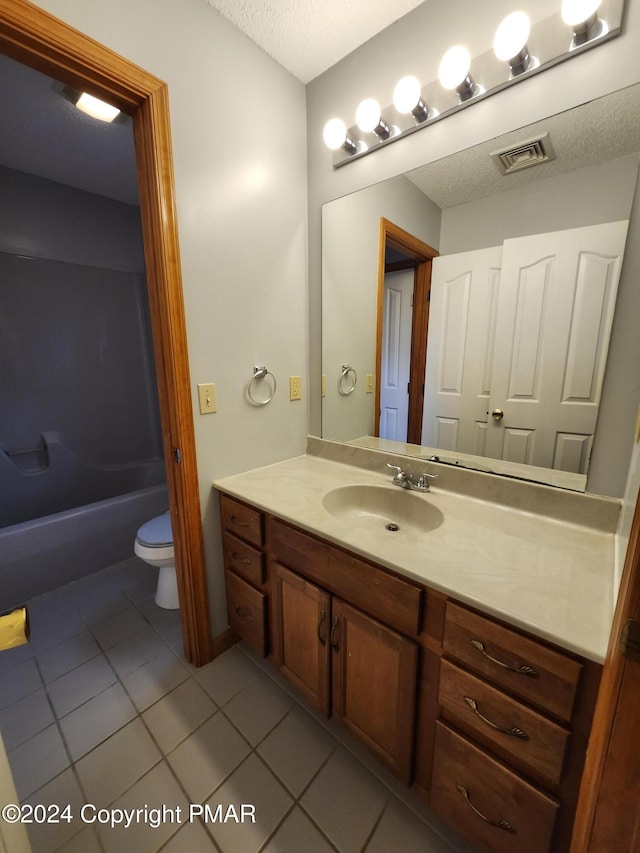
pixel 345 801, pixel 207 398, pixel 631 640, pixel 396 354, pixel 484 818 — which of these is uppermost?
pixel 396 354

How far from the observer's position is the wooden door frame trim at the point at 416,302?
131 centimetres

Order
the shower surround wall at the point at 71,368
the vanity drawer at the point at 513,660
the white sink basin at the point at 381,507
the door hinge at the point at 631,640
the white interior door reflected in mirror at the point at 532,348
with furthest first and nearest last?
the shower surround wall at the point at 71,368 < the white sink basin at the point at 381,507 < the white interior door reflected in mirror at the point at 532,348 < the vanity drawer at the point at 513,660 < the door hinge at the point at 631,640

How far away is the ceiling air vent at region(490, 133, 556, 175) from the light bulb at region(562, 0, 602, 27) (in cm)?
23

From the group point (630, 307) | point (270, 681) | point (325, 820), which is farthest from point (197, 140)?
point (325, 820)

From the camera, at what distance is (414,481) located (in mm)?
1305

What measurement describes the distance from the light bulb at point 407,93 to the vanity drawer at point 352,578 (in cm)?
151

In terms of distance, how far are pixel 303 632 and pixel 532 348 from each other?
122cm

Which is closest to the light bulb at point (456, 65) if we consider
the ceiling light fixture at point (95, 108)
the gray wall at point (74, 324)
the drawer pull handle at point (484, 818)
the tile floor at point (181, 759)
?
the ceiling light fixture at point (95, 108)

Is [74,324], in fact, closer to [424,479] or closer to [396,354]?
[396,354]

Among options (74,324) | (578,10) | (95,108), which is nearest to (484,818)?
(578,10)

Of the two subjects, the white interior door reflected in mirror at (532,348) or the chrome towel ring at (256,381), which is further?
the chrome towel ring at (256,381)

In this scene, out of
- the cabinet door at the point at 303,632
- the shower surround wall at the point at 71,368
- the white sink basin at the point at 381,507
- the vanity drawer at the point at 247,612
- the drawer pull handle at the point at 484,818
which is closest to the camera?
the drawer pull handle at the point at 484,818

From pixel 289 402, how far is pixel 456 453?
0.79 meters

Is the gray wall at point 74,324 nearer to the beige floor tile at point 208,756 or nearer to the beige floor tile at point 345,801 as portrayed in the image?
the beige floor tile at point 208,756
